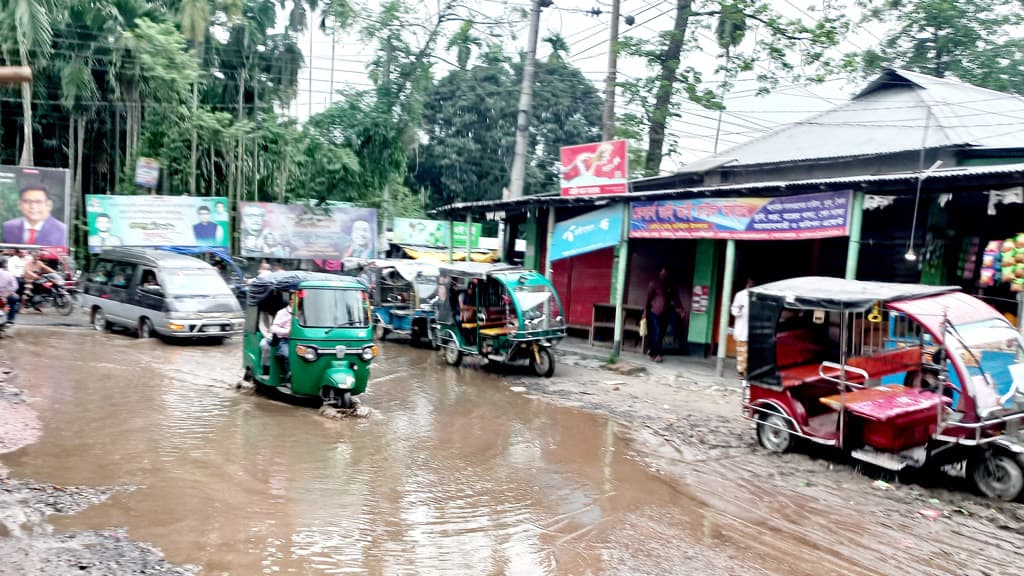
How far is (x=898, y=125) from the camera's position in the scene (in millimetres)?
16562

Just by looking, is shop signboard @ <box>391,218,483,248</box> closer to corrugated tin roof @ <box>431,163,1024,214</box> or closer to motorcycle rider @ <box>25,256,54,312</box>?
corrugated tin roof @ <box>431,163,1024,214</box>

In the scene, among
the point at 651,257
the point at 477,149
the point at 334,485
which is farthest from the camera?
the point at 477,149

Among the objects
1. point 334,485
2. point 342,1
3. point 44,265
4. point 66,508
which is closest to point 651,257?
point 334,485

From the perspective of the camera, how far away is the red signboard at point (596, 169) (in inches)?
626

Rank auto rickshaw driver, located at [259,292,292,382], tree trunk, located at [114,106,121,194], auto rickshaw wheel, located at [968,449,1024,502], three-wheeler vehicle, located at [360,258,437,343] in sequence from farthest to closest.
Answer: tree trunk, located at [114,106,121,194], three-wheeler vehicle, located at [360,258,437,343], auto rickshaw driver, located at [259,292,292,382], auto rickshaw wheel, located at [968,449,1024,502]

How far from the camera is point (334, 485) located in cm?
719

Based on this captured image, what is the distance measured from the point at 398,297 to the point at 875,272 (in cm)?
1110

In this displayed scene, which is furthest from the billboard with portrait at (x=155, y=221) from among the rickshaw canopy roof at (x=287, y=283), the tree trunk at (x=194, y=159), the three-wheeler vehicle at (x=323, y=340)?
the three-wheeler vehicle at (x=323, y=340)

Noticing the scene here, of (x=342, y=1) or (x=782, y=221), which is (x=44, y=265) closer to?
(x=342, y=1)

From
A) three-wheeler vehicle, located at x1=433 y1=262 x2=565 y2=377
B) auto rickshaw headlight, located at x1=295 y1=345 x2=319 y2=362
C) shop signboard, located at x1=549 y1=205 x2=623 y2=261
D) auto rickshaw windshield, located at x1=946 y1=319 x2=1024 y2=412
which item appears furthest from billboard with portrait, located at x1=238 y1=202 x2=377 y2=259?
auto rickshaw windshield, located at x1=946 y1=319 x2=1024 y2=412

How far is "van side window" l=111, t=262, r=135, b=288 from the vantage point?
16.6 metres

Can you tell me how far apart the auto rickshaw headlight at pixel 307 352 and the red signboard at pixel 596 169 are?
8.30 metres

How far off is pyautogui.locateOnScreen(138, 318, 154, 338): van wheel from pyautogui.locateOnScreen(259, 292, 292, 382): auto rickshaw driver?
6805 mm

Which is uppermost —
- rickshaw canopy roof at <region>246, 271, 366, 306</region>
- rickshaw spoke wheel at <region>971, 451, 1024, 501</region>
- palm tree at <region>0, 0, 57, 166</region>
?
palm tree at <region>0, 0, 57, 166</region>
